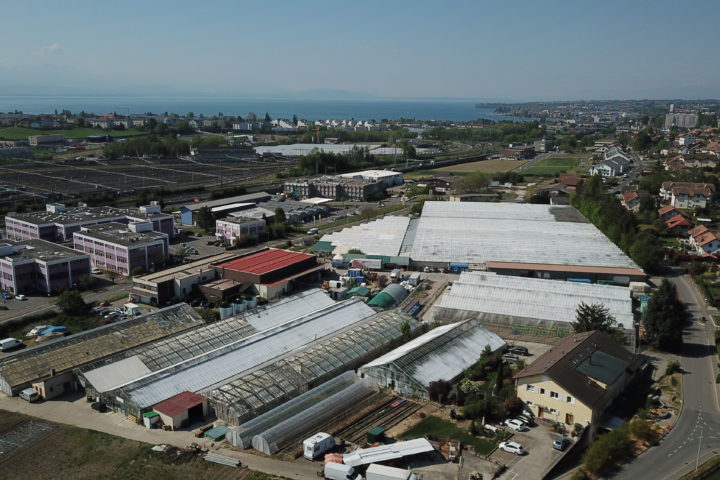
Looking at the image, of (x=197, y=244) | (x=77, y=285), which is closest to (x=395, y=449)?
(x=77, y=285)

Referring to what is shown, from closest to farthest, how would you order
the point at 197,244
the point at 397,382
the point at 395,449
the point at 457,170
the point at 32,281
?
the point at 395,449 < the point at 397,382 < the point at 32,281 < the point at 197,244 < the point at 457,170

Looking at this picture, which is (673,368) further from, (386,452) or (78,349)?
(78,349)

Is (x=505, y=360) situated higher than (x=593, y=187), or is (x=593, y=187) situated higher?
(x=593, y=187)

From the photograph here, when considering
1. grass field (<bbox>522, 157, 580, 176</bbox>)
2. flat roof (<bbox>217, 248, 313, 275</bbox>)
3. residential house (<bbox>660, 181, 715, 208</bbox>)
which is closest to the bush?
flat roof (<bbox>217, 248, 313, 275</bbox>)

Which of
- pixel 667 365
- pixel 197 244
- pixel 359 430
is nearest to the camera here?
pixel 359 430

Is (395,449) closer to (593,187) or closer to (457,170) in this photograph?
(593,187)
